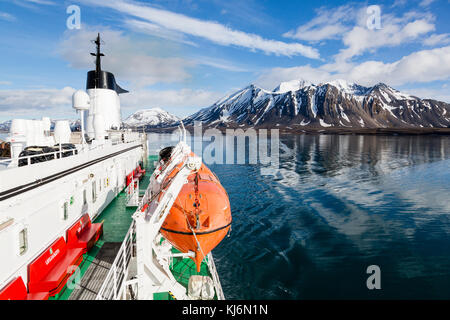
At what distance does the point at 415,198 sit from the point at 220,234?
20746mm

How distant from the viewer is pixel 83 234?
34.6 feet

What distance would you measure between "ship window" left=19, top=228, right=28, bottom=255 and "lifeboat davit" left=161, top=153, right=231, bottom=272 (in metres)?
4.03

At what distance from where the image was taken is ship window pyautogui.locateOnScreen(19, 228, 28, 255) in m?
7.11

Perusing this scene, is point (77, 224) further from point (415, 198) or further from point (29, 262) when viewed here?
point (415, 198)

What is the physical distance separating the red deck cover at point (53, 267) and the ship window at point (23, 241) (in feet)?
1.67

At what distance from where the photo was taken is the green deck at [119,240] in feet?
28.3

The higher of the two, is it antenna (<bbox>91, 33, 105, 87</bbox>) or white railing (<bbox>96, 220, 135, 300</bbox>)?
antenna (<bbox>91, 33, 105, 87</bbox>)

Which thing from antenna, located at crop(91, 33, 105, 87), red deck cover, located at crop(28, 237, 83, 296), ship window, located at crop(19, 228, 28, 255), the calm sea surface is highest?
antenna, located at crop(91, 33, 105, 87)

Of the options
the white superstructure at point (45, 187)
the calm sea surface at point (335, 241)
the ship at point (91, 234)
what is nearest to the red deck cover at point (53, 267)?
the ship at point (91, 234)

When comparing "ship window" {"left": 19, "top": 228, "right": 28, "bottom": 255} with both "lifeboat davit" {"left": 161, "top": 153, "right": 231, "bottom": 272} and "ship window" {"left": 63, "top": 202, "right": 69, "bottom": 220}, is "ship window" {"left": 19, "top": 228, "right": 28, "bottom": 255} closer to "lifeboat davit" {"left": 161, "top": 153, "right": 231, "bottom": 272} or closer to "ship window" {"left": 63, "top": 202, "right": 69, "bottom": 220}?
"ship window" {"left": 63, "top": 202, "right": 69, "bottom": 220}

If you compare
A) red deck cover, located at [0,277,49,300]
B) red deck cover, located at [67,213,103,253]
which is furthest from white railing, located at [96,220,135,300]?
red deck cover, located at [67,213,103,253]

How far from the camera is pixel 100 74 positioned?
2345 centimetres
